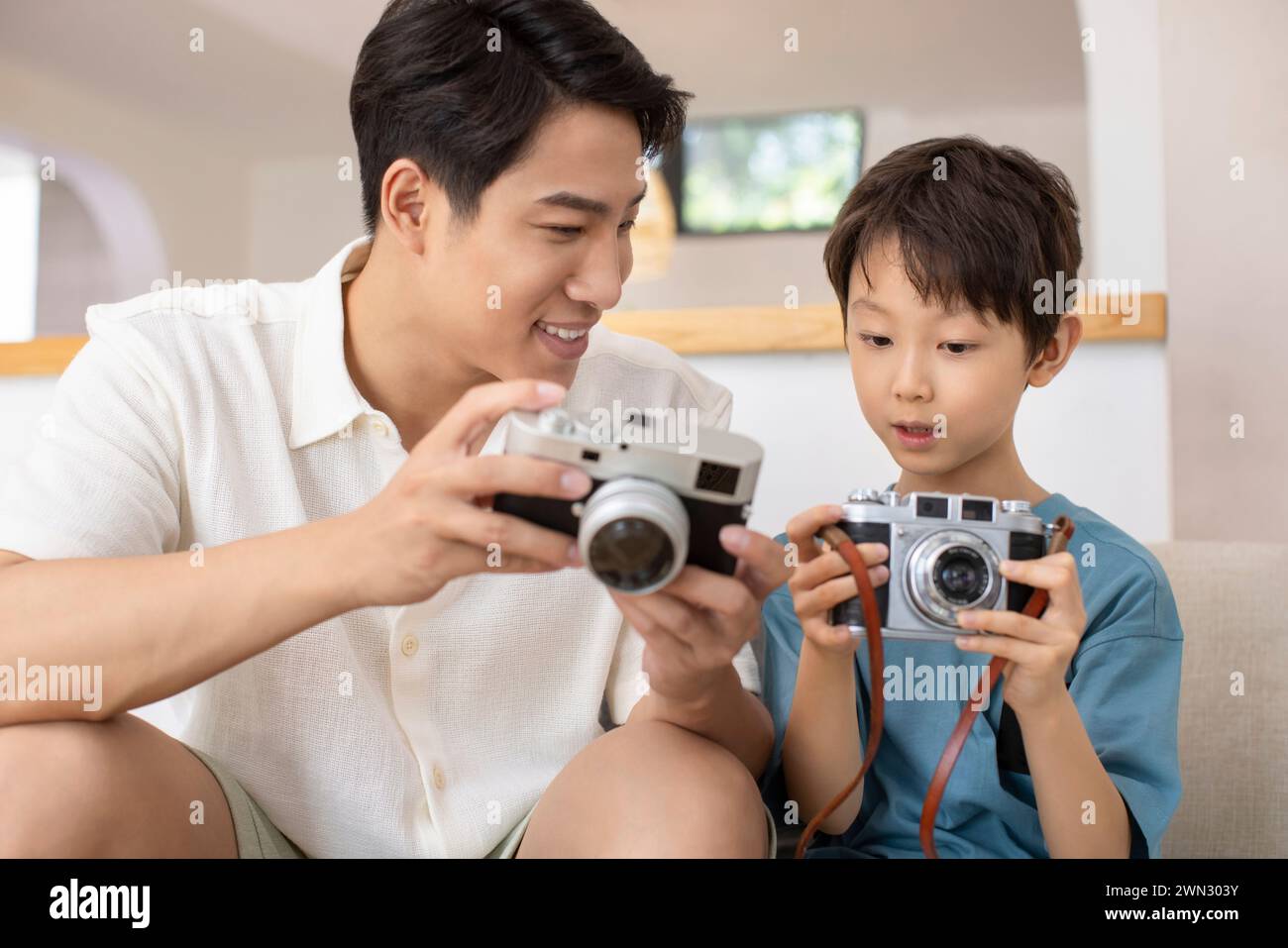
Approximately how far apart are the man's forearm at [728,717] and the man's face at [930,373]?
0.79 ft

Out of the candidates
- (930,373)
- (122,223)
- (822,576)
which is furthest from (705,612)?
(122,223)

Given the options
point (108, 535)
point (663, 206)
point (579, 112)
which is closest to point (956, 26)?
point (663, 206)

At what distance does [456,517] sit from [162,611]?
0.21 metres

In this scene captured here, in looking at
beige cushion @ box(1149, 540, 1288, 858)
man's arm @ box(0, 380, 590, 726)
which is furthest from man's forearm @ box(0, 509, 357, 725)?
beige cushion @ box(1149, 540, 1288, 858)

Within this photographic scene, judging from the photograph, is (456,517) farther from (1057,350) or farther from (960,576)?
(1057,350)

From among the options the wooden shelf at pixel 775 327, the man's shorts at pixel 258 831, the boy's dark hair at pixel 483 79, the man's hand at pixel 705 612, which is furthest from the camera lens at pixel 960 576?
the wooden shelf at pixel 775 327

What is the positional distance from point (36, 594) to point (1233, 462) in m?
1.44

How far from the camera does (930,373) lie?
981 millimetres

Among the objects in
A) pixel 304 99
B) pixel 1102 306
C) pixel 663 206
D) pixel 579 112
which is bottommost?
pixel 1102 306

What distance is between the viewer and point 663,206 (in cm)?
568

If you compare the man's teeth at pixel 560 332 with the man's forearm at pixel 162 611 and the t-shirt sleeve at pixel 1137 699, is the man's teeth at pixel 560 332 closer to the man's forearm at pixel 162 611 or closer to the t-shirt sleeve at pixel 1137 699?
the man's forearm at pixel 162 611

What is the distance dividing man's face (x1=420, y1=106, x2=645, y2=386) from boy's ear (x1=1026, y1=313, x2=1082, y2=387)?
37 cm

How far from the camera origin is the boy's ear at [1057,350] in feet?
3.45
